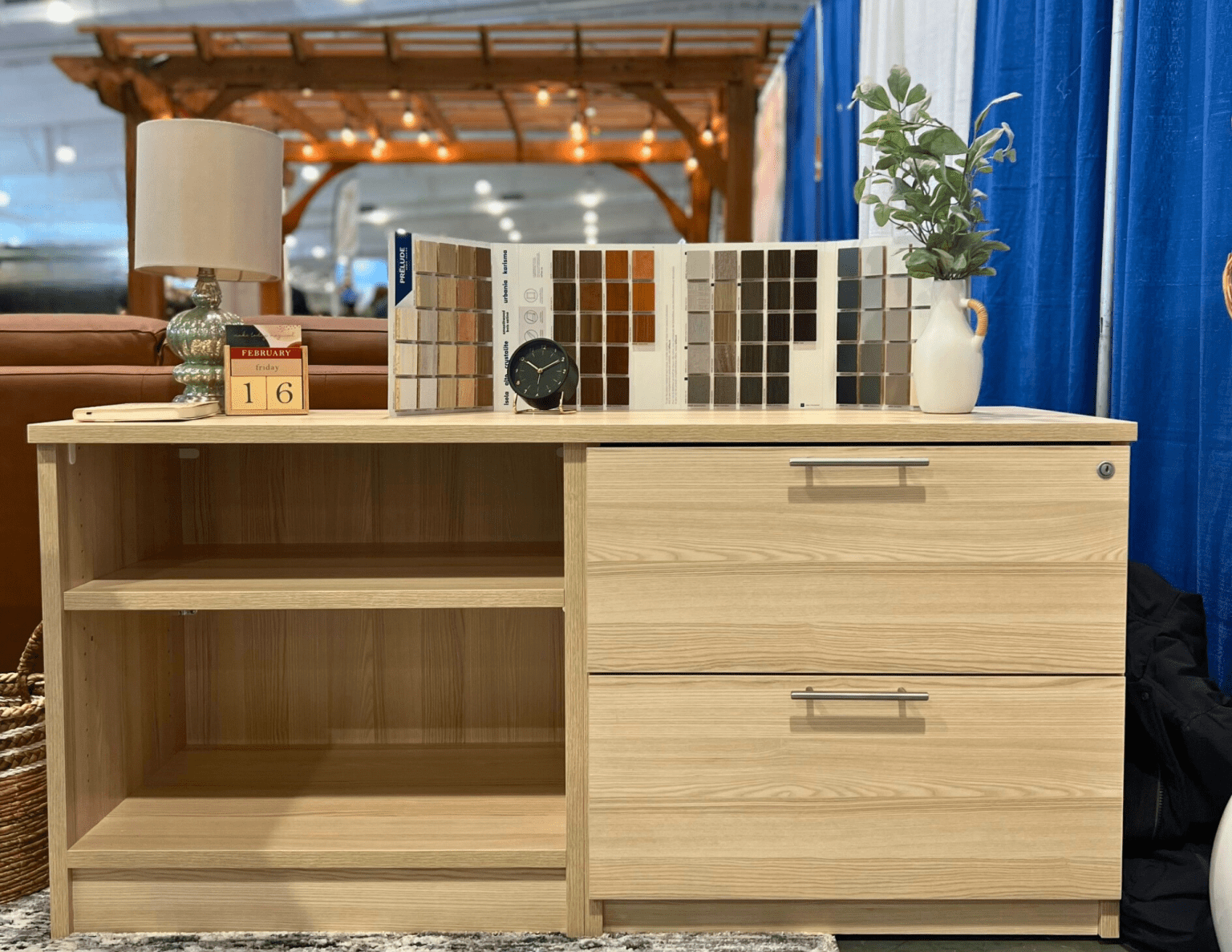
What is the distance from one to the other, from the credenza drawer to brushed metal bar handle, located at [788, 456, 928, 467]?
303 millimetres

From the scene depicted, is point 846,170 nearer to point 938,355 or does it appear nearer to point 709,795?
point 938,355

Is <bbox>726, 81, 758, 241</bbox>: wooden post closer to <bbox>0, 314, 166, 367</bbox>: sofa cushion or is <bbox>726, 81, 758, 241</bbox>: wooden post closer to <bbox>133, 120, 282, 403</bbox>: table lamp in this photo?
<bbox>0, 314, 166, 367</bbox>: sofa cushion

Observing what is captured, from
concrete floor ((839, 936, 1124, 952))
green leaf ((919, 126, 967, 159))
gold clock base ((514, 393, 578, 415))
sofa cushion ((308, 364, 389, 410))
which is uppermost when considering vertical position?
green leaf ((919, 126, 967, 159))

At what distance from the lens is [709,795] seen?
1548 millimetres

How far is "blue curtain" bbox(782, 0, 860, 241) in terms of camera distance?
4.03 meters

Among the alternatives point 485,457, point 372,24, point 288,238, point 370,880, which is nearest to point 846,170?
point 485,457

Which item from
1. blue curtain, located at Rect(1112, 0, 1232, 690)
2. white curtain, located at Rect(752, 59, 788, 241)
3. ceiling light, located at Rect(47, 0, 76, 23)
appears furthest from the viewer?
ceiling light, located at Rect(47, 0, 76, 23)

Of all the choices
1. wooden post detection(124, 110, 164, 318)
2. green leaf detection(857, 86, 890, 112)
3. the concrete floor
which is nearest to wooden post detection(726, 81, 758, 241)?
wooden post detection(124, 110, 164, 318)

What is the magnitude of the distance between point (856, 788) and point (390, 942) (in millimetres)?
710

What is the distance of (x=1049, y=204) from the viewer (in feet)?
6.93

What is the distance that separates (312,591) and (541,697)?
0.63 metres

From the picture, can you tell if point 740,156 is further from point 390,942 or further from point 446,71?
point 390,942

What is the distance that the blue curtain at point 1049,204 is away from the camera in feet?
6.65

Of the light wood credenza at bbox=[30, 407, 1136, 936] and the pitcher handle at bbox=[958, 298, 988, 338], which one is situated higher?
the pitcher handle at bbox=[958, 298, 988, 338]
